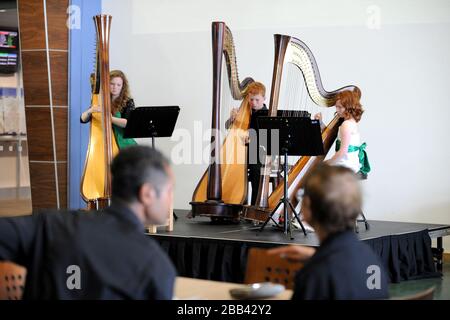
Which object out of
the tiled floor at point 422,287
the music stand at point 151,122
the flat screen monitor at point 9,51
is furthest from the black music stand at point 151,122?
the flat screen monitor at point 9,51

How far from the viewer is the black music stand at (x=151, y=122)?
17.3 feet

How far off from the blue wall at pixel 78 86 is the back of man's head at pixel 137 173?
5304 millimetres

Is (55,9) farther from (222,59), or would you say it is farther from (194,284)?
(194,284)

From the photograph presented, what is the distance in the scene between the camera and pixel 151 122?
5281mm

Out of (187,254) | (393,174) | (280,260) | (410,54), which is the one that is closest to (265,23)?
(410,54)

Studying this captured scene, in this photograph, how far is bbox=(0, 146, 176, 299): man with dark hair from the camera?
173 cm

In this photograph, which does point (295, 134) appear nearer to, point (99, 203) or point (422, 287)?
point (422, 287)

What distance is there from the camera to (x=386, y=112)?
6559 millimetres

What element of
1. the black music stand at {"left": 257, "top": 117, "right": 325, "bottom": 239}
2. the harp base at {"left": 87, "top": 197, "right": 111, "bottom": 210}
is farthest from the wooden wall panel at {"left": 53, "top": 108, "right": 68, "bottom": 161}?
the black music stand at {"left": 257, "top": 117, "right": 325, "bottom": 239}

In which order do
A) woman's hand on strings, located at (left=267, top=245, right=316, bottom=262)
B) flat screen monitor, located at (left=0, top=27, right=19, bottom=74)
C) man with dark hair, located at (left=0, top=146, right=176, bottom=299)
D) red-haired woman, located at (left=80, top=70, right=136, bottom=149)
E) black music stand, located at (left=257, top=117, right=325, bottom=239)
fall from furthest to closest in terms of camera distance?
flat screen monitor, located at (left=0, top=27, right=19, bottom=74), red-haired woman, located at (left=80, top=70, right=136, bottom=149), black music stand, located at (left=257, top=117, right=325, bottom=239), woman's hand on strings, located at (left=267, top=245, right=316, bottom=262), man with dark hair, located at (left=0, top=146, right=176, bottom=299)

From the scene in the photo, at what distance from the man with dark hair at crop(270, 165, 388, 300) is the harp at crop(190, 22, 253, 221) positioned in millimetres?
3407

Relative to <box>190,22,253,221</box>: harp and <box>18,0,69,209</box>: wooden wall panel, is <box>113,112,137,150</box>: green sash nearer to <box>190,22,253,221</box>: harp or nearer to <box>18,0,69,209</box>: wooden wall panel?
<box>190,22,253,221</box>: harp

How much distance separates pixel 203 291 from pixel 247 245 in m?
2.60

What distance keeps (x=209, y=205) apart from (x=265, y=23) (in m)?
2.34
